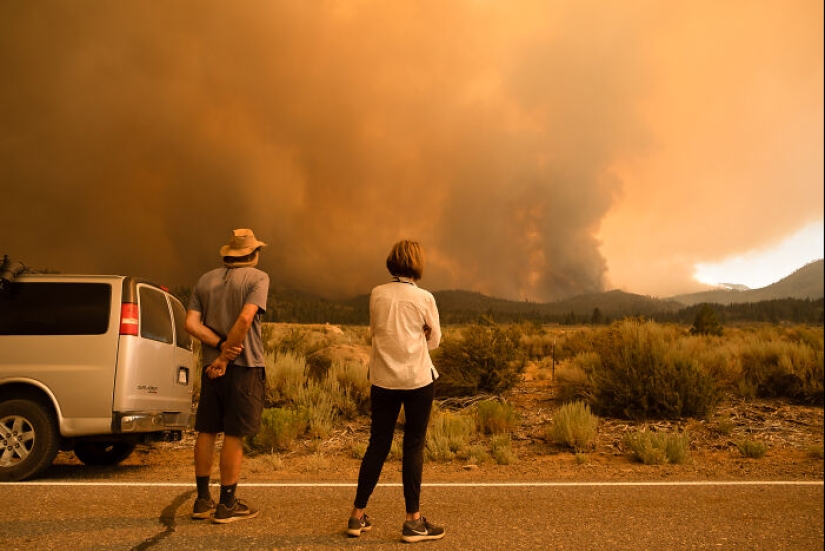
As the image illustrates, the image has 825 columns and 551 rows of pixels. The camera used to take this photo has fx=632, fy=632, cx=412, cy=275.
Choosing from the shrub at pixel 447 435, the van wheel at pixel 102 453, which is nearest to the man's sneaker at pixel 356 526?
the shrub at pixel 447 435

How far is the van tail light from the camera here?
23.6 ft

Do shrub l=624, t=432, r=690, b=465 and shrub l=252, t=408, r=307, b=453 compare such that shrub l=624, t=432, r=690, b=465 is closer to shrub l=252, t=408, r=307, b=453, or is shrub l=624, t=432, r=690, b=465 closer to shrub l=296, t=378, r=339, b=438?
shrub l=296, t=378, r=339, b=438

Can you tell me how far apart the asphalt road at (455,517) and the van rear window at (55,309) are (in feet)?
5.68

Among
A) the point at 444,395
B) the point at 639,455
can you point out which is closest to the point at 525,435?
the point at 639,455

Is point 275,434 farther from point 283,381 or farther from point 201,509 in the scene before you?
point 201,509

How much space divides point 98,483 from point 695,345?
15992 mm

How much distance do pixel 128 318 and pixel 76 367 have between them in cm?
78

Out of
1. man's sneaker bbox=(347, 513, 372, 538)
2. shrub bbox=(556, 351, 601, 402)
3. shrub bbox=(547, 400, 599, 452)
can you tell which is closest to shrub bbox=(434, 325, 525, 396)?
shrub bbox=(556, 351, 601, 402)

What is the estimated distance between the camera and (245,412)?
5.15 metres

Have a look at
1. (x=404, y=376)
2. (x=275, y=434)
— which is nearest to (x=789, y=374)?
(x=275, y=434)

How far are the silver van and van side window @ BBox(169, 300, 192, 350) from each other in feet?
1.11

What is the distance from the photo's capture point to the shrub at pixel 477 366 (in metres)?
14.9

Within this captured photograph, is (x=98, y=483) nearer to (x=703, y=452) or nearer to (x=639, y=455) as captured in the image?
(x=639, y=455)

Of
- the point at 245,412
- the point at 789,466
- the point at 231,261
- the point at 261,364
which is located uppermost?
the point at 231,261
